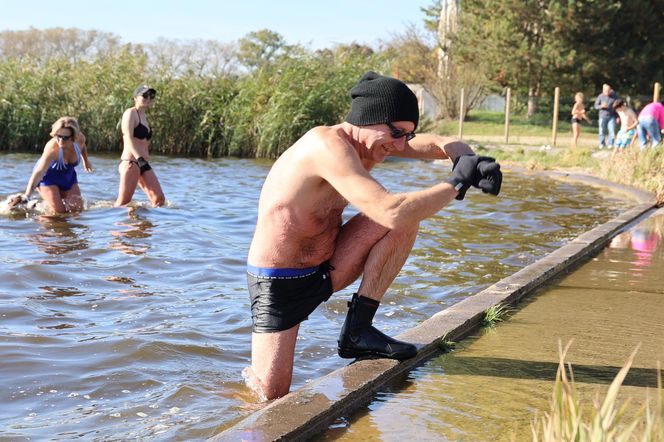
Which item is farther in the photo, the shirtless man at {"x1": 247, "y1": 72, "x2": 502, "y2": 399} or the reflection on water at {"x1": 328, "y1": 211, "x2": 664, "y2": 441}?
the shirtless man at {"x1": 247, "y1": 72, "x2": 502, "y2": 399}

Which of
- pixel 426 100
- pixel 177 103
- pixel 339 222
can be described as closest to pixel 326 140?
pixel 339 222

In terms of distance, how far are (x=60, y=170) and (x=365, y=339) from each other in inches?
306

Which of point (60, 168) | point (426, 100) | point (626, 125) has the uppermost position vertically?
point (426, 100)

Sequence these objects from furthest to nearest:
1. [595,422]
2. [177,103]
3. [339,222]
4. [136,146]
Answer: [177,103] → [136,146] → [339,222] → [595,422]

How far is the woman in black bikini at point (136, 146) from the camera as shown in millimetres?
11004

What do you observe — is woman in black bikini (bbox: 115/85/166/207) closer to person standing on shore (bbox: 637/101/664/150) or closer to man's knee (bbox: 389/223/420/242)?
man's knee (bbox: 389/223/420/242)

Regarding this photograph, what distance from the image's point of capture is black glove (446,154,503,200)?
4.00 metres

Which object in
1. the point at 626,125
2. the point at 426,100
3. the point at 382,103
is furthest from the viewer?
the point at 426,100

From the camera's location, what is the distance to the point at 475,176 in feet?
13.2

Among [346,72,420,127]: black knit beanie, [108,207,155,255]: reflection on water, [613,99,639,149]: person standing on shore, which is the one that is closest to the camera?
[346,72,420,127]: black knit beanie

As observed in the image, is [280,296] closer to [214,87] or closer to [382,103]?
[382,103]

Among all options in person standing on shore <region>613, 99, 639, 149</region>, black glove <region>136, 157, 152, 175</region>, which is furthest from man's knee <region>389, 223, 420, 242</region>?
person standing on shore <region>613, 99, 639, 149</region>

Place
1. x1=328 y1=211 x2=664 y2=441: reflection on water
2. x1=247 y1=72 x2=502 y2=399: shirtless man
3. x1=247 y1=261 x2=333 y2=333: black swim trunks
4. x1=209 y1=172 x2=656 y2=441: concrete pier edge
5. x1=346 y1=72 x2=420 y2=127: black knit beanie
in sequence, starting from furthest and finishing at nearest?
1. x1=247 y1=261 x2=333 y2=333: black swim trunks
2. x1=346 y1=72 x2=420 y2=127: black knit beanie
3. x1=247 y1=72 x2=502 y2=399: shirtless man
4. x1=328 y1=211 x2=664 y2=441: reflection on water
5. x1=209 y1=172 x2=656 y2=441: concrete pier edge

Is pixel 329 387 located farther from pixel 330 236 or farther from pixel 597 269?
pixel 597 269
